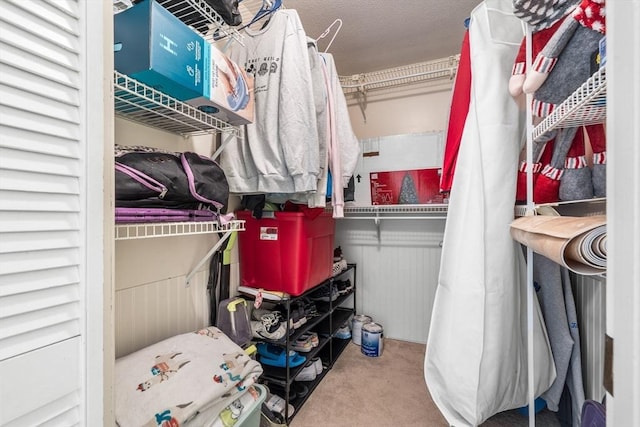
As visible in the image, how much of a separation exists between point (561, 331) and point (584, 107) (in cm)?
96

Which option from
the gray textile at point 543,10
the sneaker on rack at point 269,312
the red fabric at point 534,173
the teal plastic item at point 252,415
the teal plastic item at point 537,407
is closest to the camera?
the gray textile at point 543,10

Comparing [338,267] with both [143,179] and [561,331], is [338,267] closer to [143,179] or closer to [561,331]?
[561,331]

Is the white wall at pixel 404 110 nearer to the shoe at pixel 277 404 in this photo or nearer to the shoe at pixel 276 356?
the shoe at pixel 276 356

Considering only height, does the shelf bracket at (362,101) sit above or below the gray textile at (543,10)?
above

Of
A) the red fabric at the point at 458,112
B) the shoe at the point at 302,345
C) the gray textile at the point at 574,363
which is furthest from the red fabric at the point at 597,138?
the shoe at the point at 302,345

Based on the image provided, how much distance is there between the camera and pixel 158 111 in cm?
93

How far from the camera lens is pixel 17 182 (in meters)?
0.38

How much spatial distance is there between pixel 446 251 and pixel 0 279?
1188mm

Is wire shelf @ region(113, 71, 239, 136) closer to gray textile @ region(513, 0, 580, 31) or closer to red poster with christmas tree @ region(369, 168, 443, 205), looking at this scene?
gray textile @ region(513, 0, 580, 31)

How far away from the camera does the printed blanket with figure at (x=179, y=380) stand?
2.40 feet

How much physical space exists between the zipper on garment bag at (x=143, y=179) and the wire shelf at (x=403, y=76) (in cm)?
178

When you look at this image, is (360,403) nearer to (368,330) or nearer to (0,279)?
(368,330)

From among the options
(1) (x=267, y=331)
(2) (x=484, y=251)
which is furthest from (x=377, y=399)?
(2) (x=484, y=251)

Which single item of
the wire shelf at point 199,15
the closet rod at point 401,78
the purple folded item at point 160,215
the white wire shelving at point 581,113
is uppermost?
the closet rod at point 401,78
